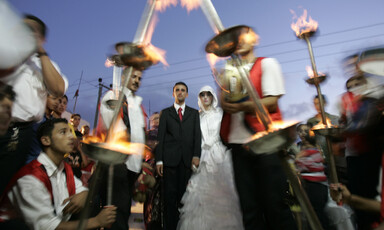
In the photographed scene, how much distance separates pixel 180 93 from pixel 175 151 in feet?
3.78

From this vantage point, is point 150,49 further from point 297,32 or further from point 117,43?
point 297,32

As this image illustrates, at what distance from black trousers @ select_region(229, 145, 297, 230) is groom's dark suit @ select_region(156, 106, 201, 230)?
67.2 inches

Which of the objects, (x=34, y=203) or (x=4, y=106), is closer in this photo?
(x=4, y=106)

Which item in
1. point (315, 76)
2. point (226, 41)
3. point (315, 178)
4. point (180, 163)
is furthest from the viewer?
point (180, 163)

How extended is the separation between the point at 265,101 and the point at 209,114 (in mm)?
2672

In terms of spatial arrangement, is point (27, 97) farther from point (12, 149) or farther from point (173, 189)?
point (173, 189)

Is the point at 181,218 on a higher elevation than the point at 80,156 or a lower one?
lower

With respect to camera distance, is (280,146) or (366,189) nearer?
(280,146)

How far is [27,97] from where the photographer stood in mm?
1771

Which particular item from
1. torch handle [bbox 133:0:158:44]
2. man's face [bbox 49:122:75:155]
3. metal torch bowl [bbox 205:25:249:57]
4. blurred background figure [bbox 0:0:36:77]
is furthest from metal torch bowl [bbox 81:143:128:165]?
man's face [bbox 49:122:75:155]

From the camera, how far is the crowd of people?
174cm

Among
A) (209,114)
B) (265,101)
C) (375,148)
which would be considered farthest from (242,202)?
(209,114)

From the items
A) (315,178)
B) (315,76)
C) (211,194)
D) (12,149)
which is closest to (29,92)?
(12,149)

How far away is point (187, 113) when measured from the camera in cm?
429
